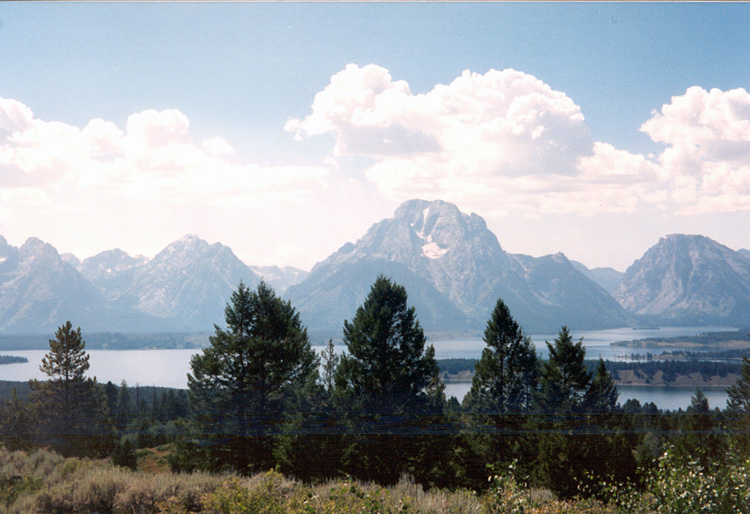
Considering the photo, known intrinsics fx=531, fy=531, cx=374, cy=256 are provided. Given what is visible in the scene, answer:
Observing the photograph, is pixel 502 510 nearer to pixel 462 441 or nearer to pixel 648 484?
pixel 648 484

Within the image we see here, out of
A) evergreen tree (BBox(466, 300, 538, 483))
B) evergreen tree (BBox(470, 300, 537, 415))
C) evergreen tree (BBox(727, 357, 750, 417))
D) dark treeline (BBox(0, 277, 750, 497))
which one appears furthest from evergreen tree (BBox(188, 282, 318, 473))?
evergreen tree (BBox(727, 357, 750, 417))

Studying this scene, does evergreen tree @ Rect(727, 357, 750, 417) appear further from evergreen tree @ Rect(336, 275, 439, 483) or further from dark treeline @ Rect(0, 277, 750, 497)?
evergreen tree @ Rect(336, 275, 439, 483)

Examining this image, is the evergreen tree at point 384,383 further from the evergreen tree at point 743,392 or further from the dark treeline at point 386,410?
the evergreen tree at point 743,392

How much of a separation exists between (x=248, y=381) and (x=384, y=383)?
329 inches

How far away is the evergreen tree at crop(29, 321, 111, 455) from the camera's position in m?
50.8

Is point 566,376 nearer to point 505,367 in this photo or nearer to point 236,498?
point 505,367

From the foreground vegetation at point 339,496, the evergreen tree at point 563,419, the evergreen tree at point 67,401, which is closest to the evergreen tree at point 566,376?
the evergreen tree at point 563,419

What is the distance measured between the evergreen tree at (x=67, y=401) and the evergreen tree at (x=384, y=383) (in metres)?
30.8

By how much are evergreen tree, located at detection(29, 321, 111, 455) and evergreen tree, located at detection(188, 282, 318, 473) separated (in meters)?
23.2

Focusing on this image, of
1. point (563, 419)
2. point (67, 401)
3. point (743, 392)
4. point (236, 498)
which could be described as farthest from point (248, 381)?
point (743, 392)

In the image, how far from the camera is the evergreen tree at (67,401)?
50750mm

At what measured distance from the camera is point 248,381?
3256 centimetres

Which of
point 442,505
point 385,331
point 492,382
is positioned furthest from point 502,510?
point 492,382

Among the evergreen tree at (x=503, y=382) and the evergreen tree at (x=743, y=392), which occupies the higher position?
the evergreen tree at (x=503, y=382)
